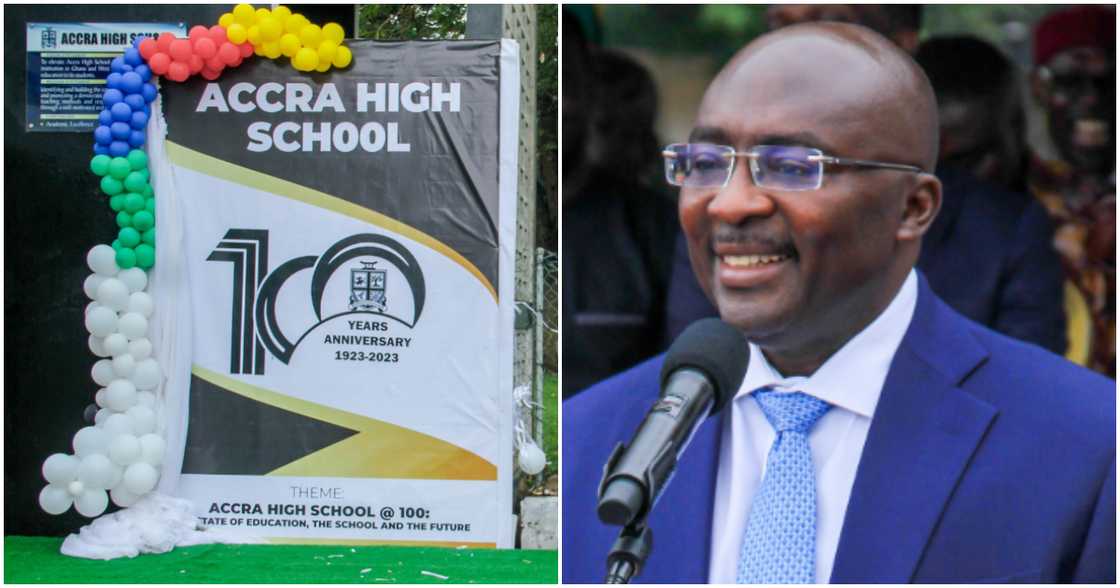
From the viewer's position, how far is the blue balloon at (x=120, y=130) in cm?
495

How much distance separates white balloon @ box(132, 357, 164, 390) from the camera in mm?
4984

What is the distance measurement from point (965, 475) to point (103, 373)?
3.36m

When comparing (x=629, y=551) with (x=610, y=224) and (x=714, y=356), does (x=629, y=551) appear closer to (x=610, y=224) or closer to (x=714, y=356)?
(x=714, y=356)

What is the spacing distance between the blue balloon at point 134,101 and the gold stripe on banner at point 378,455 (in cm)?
123

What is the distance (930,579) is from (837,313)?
28.6 inches

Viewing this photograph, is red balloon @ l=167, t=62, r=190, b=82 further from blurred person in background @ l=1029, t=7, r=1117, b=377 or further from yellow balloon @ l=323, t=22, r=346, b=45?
blurred person in background @ l=1029, t=7, r=1117, b=377

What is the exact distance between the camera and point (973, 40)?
412cm

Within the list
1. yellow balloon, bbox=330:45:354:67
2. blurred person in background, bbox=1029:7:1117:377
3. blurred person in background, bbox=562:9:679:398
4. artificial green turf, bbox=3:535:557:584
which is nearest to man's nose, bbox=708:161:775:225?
blurred person in background, bbox=562:9:679:398

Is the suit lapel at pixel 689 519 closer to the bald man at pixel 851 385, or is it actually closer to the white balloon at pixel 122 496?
the bald man at pixel 851 385

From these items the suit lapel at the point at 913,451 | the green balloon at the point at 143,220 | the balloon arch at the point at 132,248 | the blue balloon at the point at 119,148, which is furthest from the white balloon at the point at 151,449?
the suit lapel at the point at 913,451

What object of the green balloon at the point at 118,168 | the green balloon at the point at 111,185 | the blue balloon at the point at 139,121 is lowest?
the green balloon at the point at 111,185

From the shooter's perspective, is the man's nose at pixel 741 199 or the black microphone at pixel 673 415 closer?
the black microphone at pixel 673 415

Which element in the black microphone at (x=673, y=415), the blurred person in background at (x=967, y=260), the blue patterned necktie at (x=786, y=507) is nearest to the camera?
the black microphone at (x=673, y=415)

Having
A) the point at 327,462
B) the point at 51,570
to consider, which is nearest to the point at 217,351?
the point at 327,462
